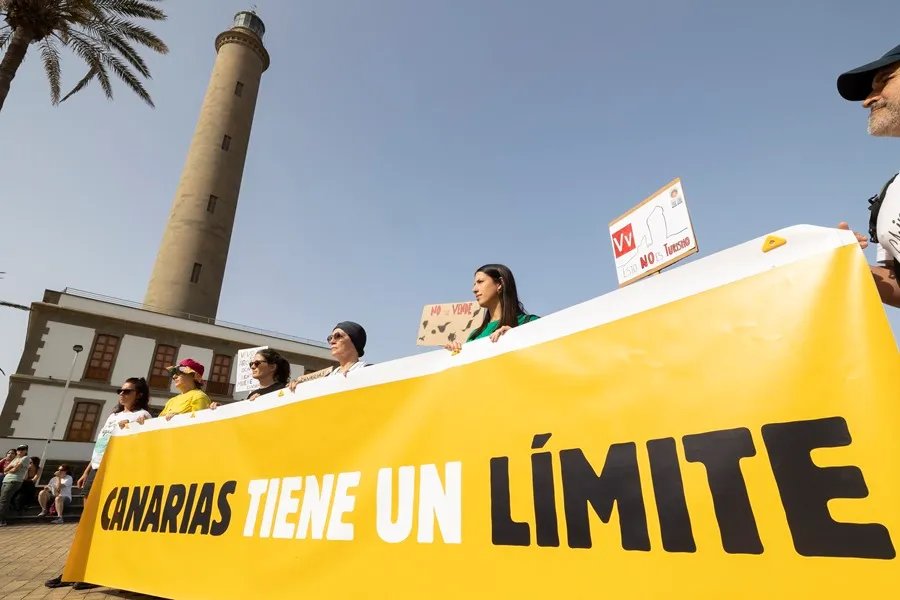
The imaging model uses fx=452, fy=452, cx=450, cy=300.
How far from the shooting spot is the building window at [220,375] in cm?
2439

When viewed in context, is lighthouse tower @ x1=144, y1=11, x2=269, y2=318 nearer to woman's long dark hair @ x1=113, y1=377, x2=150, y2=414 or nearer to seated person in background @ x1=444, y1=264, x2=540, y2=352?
woman's long dark hair @ x1=113, y1=377, x2=150, y2=414

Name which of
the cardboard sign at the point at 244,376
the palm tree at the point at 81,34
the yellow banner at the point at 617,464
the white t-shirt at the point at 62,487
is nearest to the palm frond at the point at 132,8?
the palm tree at the point at 81,34

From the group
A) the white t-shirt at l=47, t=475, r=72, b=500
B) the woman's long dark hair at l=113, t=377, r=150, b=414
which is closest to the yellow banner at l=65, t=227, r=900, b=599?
the woman's long dark hair at l=113, t=377, r=150, b=414

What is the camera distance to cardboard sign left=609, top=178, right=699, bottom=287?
4219 mm

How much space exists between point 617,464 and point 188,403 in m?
3.84

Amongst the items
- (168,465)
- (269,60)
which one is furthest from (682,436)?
(269,60)

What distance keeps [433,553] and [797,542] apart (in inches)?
48.9

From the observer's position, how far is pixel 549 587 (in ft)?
4.98

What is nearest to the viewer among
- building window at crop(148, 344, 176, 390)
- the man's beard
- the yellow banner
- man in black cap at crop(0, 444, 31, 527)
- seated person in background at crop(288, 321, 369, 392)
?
the yellow banner

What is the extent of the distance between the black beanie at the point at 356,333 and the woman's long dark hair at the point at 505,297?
101 centimetres

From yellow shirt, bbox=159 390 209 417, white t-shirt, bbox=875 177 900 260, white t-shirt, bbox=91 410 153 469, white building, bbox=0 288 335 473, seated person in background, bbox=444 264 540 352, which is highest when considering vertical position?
white building, bbox=0 288 335 473

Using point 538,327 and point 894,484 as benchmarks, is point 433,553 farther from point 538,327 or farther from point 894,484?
point 894,484

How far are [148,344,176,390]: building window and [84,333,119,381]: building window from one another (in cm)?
176

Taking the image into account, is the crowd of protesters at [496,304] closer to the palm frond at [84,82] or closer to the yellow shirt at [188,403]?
the yellow shirt at [188,403]
